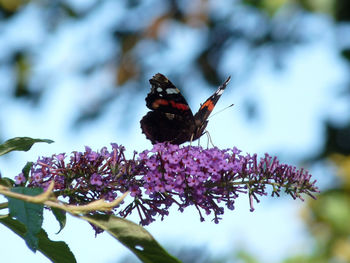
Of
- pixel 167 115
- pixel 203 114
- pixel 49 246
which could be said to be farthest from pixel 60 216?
pixel 203 114

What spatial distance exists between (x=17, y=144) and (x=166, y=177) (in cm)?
51

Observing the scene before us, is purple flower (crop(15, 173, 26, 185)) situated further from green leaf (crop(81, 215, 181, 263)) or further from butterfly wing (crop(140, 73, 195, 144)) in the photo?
butterfly wing (crop(140, 73, 195, 144))

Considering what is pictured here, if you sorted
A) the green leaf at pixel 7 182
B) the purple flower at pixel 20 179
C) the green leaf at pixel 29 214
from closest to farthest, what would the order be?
the green leaf at pixel 29 214, the green leaf at pixel 7 182, the purple flower at pixel 20 179

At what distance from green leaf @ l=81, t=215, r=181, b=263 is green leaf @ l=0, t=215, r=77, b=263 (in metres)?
0.18

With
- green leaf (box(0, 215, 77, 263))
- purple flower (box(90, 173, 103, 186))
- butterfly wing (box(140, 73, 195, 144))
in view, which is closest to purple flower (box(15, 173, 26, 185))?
green leaf (box(0, 215, 77, 263))

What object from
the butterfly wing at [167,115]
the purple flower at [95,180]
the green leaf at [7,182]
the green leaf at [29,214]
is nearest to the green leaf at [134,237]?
the green leaf at [29,214]

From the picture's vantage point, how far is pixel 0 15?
561cm

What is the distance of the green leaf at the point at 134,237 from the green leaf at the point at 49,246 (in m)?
0.18

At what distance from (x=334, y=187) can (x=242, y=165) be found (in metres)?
5.30

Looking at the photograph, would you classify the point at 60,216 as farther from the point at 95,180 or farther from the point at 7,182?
the point at 95,180

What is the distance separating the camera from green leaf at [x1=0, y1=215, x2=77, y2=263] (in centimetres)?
144

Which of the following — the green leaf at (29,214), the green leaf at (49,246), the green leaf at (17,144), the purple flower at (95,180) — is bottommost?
the green leaf at (29,214)

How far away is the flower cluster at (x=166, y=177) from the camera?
175 centimetres

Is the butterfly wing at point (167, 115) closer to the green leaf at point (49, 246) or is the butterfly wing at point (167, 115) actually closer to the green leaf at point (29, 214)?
the green leaf at point (49, 246)
